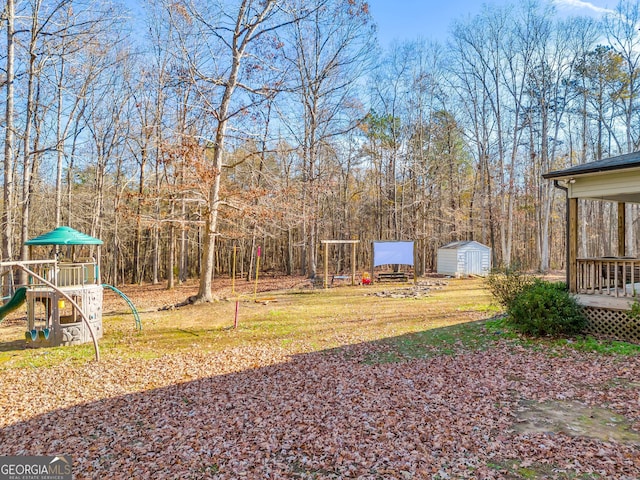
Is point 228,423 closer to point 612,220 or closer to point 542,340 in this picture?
point 542,340

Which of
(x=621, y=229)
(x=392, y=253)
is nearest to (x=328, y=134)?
(x=392, y=253)

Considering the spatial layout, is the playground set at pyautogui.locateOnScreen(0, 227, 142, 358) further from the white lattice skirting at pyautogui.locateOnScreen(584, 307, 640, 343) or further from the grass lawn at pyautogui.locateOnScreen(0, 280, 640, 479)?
the white lattice skirting at pyautogui.locateOnScreen(584, 307, 640, 343)

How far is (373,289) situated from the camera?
53.8 ft

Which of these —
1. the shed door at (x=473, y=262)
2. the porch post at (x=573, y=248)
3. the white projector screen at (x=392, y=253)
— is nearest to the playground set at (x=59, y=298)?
the porch post at (x=573, y=248)

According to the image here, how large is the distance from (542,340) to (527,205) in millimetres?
22844

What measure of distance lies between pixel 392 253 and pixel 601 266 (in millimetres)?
10082

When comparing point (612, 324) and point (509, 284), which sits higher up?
point (509, 284)

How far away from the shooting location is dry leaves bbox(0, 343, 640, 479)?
11.7 ft

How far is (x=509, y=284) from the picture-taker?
28.9ft

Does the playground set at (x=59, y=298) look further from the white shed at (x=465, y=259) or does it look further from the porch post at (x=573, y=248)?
the white shed at (x=465, y=259)

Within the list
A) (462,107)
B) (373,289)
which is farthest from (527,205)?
(373,289)

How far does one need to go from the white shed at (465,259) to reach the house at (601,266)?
42.9ft

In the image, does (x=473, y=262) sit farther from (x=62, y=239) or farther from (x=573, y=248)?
(x=62, y=239)

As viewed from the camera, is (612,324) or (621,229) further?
(621,229)
